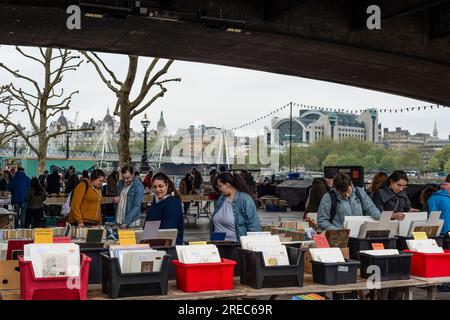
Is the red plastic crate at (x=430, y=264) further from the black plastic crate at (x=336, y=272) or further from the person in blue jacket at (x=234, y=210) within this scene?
the person in blue jacket at (x=234, y=210)

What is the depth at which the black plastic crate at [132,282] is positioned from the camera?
13.7 feet

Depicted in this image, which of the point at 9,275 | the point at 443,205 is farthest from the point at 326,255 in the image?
the point at 443,205

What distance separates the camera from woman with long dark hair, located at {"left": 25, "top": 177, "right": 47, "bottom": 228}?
14117mm

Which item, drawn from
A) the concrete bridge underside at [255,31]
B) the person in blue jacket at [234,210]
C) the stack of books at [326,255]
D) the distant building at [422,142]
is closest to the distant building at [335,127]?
the distant building at [422,142]

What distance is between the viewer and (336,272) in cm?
473

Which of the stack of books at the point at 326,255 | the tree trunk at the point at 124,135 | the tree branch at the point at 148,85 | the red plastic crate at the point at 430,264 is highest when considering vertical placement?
the tree branch at the point at 148,85

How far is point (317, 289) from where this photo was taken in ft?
15.1

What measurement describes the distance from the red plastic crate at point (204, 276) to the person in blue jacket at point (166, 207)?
1898mm

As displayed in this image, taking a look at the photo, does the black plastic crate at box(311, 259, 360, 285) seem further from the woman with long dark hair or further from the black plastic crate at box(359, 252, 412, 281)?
the woman with long dark hair

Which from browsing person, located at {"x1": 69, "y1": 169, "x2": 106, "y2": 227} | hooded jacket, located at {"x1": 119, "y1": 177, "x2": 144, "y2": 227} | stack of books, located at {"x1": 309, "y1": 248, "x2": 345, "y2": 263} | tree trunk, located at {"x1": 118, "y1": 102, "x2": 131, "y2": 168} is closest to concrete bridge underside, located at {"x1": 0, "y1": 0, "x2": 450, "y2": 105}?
browsing person, located at {"x1": 69, "y1": 169, "x2": 106, "y2": 227}

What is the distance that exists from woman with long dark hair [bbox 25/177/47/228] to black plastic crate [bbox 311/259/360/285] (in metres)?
10.6

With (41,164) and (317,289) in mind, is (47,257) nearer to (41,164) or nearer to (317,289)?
(317,289)

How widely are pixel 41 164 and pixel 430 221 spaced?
89.6ft

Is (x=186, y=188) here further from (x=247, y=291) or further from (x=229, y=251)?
(x=247, y=291)
